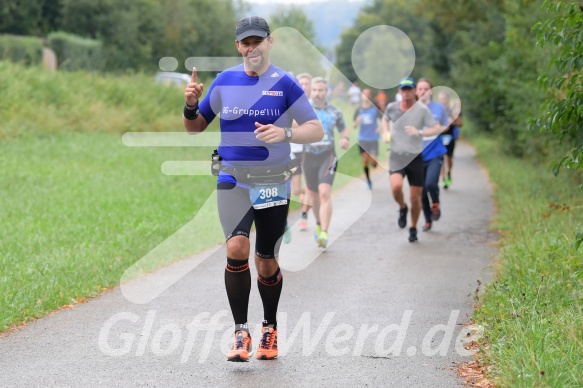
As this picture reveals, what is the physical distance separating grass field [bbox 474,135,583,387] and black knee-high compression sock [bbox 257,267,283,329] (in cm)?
143

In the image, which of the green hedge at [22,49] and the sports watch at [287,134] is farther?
the green hedge at [22,49]

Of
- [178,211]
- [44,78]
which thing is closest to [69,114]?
[44,78]

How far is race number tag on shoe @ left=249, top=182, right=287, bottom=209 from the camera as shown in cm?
596

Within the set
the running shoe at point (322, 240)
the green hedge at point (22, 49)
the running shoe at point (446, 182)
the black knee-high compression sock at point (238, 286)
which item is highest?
the black knee-high compression sock at point (238, 286)

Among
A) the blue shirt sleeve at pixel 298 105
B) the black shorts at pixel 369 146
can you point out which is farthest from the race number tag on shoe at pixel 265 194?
the black shorts at pixel 369 146

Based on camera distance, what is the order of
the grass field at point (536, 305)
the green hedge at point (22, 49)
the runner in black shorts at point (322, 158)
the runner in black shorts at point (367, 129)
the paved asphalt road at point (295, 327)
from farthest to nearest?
the green hedge at point (22, 49) < the runner in black shorts at point (367, 129) < the runner in black shorts at point (322, 158) < the paved asphalt road at point (295, 327) < the grass field at point (536, 305)

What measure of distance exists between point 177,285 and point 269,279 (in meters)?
2.61

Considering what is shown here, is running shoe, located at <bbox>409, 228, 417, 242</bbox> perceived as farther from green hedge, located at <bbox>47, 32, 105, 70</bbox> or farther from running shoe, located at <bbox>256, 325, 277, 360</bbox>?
green hedge, located at <bbox>47, 32, 105, 70</bbox>

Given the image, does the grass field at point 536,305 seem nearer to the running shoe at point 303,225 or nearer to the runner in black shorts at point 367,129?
the running shoe at point 303,225

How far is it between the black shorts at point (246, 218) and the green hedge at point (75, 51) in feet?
117

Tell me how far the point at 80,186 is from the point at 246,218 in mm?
10404

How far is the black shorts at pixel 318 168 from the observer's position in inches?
457

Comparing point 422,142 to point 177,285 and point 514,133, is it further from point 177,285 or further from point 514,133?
point 514,133

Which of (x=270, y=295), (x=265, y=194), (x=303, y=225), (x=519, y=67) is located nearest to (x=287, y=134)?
(x=265, y=194)
